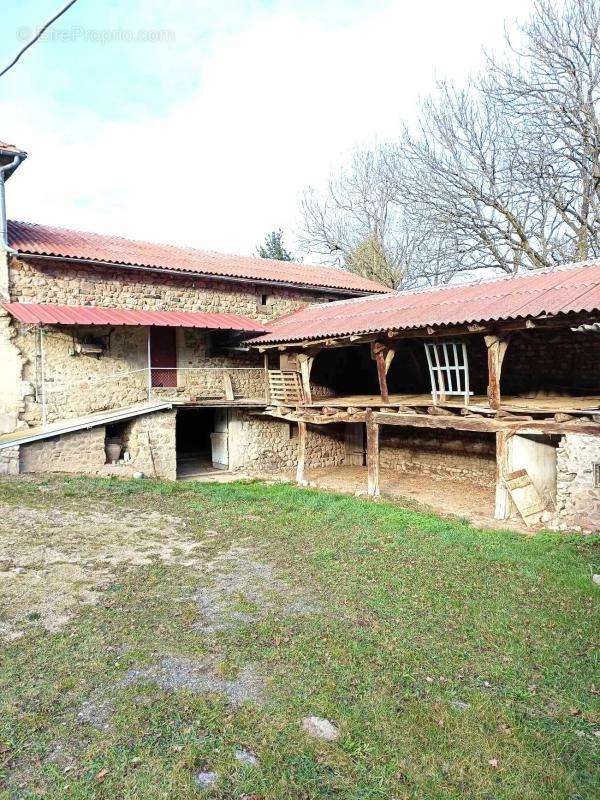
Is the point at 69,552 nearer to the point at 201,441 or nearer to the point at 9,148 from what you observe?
the point at 9,148

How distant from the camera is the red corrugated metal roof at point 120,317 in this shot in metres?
12.0

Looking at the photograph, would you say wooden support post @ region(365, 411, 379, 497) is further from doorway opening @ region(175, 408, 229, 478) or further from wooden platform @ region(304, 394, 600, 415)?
doorway opening @ region(175, 408, 229, 478)

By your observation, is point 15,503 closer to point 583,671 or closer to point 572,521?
point 583,671

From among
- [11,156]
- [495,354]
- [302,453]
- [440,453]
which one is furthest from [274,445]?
[11,156]

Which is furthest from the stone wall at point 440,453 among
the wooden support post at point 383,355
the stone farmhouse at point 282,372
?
the wooden support post at point 383,355

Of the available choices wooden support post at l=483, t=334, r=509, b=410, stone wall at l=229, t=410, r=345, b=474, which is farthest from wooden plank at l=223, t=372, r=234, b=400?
wooden support post at l=483, t=334, r=509, b=410

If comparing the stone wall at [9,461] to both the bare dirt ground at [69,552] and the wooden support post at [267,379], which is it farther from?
the wooden support post at [267,379]

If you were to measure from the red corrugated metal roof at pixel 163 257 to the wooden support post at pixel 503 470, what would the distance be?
8630 mm

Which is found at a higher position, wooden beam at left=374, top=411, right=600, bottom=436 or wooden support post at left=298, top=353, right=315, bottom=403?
wooden support post at left=298, top=353, right=315, bottom=403

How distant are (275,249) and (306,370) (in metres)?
20.8

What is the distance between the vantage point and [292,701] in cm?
424

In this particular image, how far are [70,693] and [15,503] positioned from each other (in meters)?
5.88

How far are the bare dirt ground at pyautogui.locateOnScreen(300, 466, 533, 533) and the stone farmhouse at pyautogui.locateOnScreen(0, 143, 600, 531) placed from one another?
0.22 metres

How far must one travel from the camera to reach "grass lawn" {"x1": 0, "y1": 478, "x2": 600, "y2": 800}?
3.51 meters
